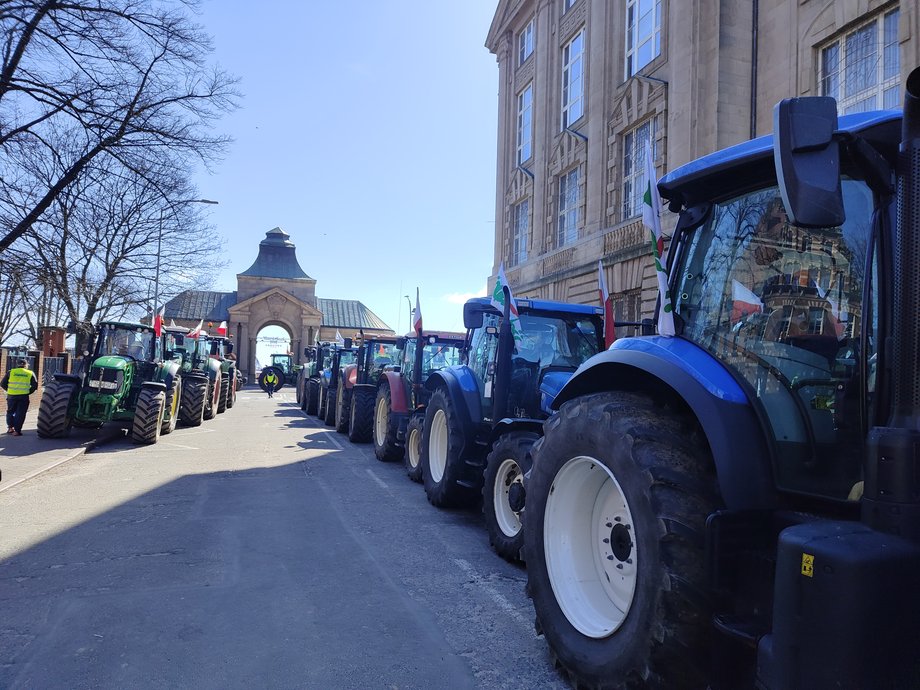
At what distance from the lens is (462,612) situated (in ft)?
14.1

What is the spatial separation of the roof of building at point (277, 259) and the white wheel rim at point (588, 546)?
218ft

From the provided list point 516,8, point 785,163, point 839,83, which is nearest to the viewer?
point 785,163

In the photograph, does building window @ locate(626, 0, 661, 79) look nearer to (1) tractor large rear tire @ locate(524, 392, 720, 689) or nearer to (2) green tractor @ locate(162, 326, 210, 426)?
(2) green tractor @ locate(162, 326, 210, 426)

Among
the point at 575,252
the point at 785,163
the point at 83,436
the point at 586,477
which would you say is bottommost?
the point at 83,436

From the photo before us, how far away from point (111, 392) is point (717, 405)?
12328mm

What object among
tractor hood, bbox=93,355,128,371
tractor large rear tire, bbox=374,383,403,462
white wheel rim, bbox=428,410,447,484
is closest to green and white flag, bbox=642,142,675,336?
white wheel rim, bbox=428,410,447,484

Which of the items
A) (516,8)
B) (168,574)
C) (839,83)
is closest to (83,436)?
(168,574)

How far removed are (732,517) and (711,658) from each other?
526 mm

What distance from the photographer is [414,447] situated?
9398 mm

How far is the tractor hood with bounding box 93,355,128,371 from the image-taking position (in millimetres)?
12453

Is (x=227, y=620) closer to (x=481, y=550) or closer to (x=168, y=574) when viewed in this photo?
(x=168, y=574)

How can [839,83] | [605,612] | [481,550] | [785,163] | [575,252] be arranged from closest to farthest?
1. [785,163]
2. [605,612]
3. [481,550]
4. [839,83]
5. [575,252]

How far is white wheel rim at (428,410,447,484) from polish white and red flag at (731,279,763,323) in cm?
530

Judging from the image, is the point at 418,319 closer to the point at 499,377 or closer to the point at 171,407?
the point at 499,377
